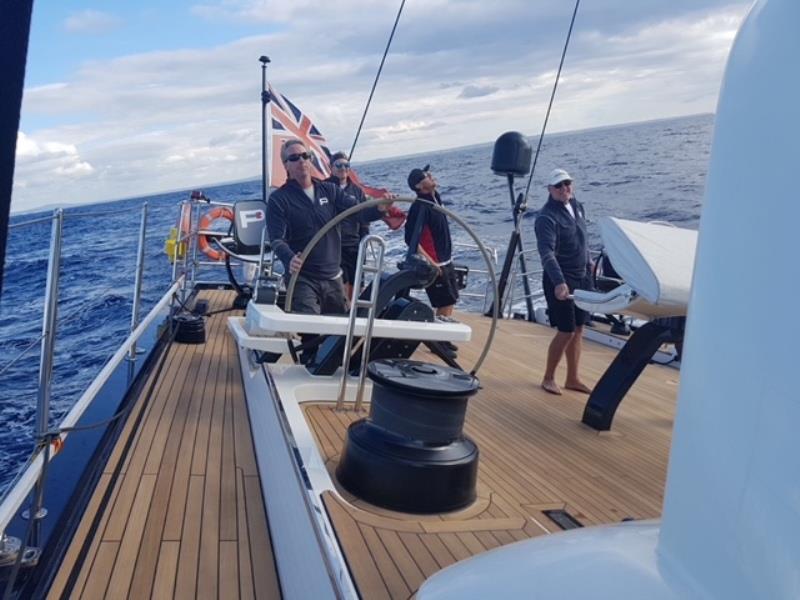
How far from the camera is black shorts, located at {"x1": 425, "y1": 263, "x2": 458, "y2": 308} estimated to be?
17.9 feet

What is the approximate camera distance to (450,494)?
2.40 metres

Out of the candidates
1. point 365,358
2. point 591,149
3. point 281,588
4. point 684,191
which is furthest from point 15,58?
point 591,149

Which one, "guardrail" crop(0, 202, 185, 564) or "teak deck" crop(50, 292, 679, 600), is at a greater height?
"guardrail" crop(0, 202, 185, 564)

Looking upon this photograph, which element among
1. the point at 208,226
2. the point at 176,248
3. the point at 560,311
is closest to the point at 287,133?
the point at 208,226

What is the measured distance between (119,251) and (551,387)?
30.4 ft

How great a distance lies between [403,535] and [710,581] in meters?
1.48

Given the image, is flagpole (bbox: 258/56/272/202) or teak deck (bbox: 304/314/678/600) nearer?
teak deck (bbox: 304/314/678/600)

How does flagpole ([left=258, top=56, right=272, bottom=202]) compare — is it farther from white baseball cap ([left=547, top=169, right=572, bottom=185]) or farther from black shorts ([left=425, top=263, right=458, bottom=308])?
white baseball cap ([left=547, top=169, right=572, bottom=185])

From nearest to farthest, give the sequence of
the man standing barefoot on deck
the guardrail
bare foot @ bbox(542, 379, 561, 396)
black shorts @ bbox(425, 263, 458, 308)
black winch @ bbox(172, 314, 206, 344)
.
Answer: the guardrail, the man standing barefoot on deck, bare foot @ bbox(542, 379, 561, 396), black winch @ bbox(172, 314, 206, 344), black shorts @ bbox(425, 263, 458, 308)

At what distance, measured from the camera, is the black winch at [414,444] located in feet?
7.47

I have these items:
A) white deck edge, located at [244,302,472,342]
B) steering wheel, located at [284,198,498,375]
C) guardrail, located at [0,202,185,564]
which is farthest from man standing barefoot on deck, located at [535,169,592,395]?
guardrail, located at [0,202,185,564]

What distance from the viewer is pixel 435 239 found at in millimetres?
5332

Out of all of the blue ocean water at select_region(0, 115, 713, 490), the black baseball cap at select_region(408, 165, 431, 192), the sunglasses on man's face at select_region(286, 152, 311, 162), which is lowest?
the blue ocean water at select_region(0, 115, 713, 490)

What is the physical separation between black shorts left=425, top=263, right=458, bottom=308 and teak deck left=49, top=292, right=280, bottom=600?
79.3 inches
